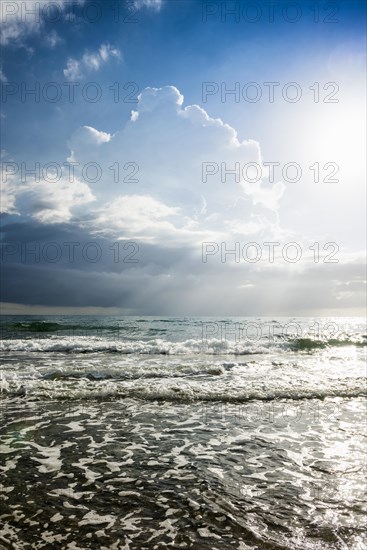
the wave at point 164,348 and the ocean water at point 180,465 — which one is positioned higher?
the ocean water at point 180,465

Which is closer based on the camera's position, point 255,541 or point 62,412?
point 255,541

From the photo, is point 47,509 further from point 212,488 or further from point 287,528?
point 287,528

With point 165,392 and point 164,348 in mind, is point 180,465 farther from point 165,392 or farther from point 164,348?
point 164,348

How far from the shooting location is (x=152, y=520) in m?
5.15

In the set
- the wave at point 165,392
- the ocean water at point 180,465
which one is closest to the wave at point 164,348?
the wave at point 165,392

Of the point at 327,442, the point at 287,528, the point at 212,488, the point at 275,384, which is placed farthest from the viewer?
Answer: the point at 275,384

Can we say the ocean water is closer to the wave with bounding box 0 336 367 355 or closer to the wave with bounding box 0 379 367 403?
the wave with bounding box 0 379 367 403

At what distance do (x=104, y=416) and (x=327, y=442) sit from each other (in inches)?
246

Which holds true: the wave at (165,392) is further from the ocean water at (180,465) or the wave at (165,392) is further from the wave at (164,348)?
the wave at (164,348)

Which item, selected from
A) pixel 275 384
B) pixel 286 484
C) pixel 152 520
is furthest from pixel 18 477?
pixel 275 384

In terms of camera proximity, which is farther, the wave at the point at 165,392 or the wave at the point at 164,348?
the wave at the point at 164,348

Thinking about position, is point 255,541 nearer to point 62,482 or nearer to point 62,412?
point 62,482

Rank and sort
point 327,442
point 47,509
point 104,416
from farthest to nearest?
point 104,416, point 327,442, point 47,509

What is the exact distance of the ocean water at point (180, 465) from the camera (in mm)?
4875
